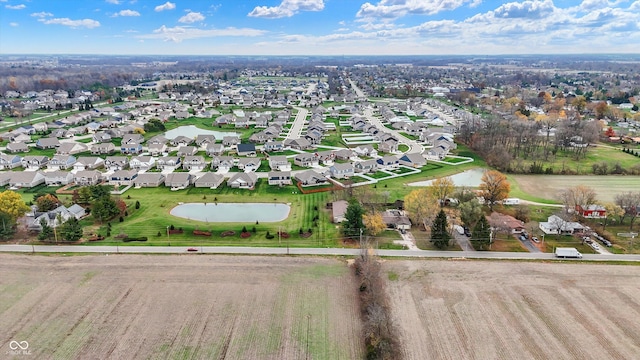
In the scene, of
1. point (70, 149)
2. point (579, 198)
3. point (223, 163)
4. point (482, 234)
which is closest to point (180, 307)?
point (482, 234)

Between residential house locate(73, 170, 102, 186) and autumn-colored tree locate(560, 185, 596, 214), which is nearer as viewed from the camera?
autumn-colored tree locate(560, 185, 596, 214)

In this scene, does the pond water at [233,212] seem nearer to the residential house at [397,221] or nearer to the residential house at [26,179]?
the residential house at [397,221]

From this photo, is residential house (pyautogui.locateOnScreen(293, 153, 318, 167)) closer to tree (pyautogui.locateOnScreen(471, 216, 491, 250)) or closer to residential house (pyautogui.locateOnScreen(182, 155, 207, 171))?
residential house (pyautogui.locateOnScreen(182, 155, 207, 171))

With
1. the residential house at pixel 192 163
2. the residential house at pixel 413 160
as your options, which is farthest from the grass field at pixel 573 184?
the residential house at pixel 192 163

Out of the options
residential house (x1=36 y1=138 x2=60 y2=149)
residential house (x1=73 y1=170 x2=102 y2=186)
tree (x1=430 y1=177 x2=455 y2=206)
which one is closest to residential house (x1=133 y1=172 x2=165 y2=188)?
residential house (x1=73 y1=170 x2=102 y2=186)

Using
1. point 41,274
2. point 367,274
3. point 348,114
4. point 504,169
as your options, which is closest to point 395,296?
point 367,274

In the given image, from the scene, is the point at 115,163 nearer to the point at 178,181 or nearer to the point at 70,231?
the point at 178,181
